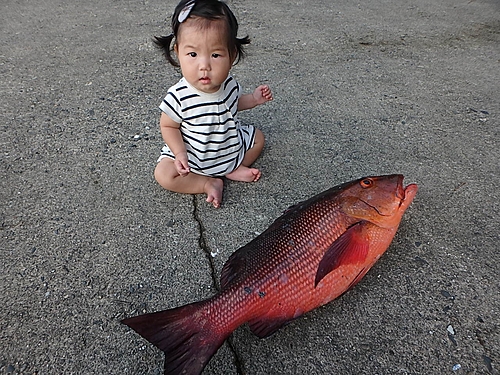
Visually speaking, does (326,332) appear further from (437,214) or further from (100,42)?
(100,42)

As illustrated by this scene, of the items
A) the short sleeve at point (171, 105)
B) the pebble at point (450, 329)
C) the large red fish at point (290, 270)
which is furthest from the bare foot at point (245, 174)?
the pebble at point (450, 329)

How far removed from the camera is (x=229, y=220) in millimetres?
2283

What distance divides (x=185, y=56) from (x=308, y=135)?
44.7 inches

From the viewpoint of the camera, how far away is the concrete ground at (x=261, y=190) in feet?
5.61

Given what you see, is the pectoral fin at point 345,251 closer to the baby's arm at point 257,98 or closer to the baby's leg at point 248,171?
the baby's leg at point 248,171

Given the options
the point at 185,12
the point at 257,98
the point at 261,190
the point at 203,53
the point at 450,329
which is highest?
the point at 185,12

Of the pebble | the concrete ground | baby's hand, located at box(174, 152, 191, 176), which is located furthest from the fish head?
→ baby's hand, located at box(174, 152, 191, 176)

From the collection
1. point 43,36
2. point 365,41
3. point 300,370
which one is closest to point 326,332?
point 300,370

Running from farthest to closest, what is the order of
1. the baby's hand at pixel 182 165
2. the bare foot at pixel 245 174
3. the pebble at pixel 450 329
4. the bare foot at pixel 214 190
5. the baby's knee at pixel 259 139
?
the baby's knee at pixel 259 139, the bare foot at pixel 245 174, the bare foot at pixel 214 190, the baby's hand at pixel 182 165, the pebble at pixel 450 329

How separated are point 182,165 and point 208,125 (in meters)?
0.27

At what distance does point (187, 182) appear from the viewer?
7.93 ft

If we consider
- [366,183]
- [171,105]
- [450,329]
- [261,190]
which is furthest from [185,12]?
[450,329]

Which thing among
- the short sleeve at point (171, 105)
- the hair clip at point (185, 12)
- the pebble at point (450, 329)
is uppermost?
the hair clip at point (185, 12)

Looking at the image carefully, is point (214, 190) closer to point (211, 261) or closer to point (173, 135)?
point (173, 135)
